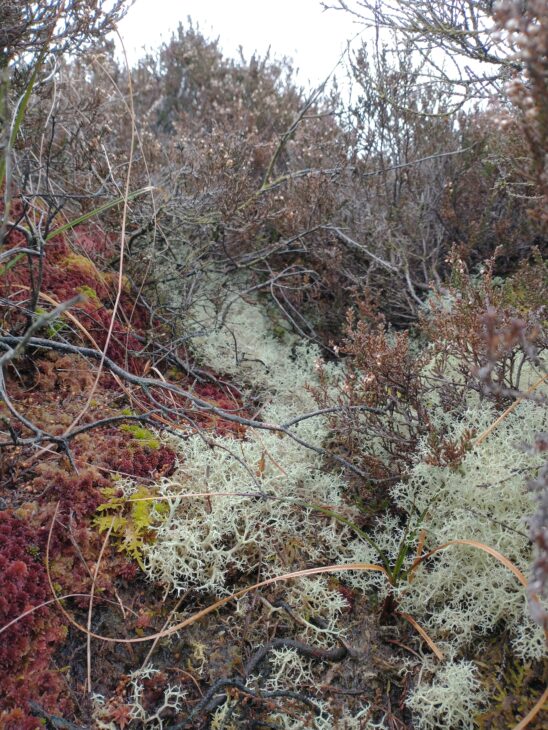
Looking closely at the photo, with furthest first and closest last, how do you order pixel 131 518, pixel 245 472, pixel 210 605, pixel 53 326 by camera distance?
pixel 53 326 < pixel 245 472 < pixel 131 518 < pixel 210 605

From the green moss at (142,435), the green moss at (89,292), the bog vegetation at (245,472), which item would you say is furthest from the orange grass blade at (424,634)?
the green moss at (89,292)

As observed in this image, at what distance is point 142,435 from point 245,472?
444 mm

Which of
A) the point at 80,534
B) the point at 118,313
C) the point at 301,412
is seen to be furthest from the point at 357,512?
the point at 118,313

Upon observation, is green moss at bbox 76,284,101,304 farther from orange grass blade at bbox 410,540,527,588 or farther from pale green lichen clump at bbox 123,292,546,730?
orange grass blade at bbox 410,540,527,588

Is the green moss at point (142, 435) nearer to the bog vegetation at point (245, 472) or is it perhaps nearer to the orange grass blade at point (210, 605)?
the bog vegetation at point (245, 472)

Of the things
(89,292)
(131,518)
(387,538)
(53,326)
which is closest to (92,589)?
(131,518)

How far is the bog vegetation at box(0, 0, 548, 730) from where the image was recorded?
1552 millimetres

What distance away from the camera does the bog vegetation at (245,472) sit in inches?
61.1

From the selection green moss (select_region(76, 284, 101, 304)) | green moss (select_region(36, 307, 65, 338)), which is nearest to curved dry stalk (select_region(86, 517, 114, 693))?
green moss (select_region(36, 307, 65, 338))

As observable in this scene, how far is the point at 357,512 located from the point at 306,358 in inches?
53.9

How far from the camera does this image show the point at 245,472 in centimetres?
209

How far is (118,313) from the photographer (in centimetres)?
290

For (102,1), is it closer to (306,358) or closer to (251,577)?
(306,358)

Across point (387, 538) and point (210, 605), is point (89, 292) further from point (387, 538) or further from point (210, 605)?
point (387, 538)
